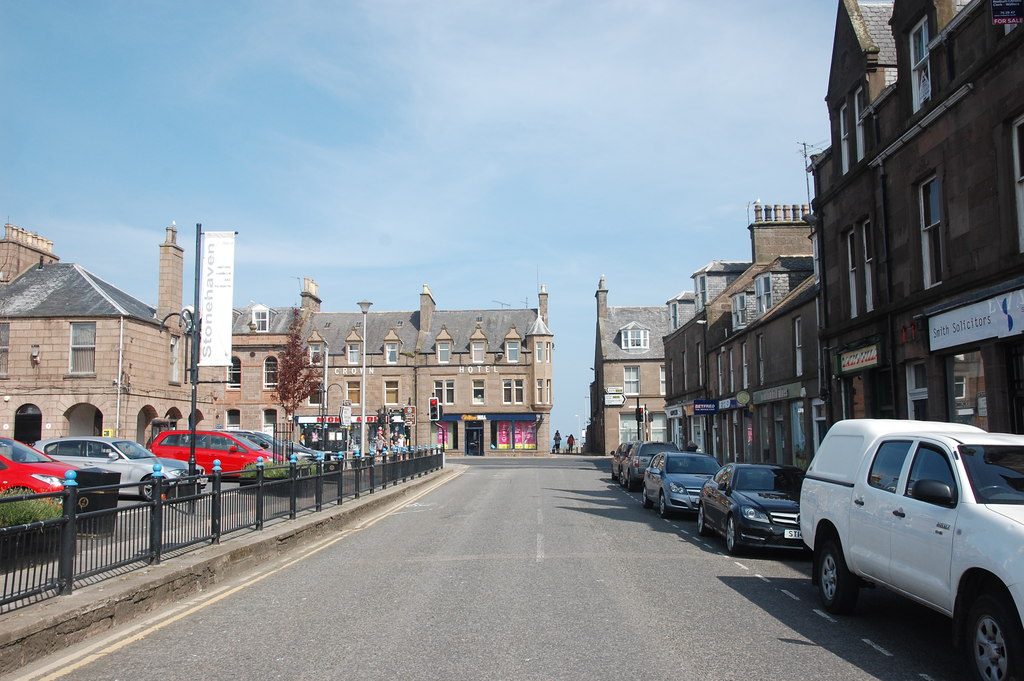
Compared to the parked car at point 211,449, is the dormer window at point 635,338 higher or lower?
higher

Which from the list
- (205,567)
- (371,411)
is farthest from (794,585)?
(371,411)

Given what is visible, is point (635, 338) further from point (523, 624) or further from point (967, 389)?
point (523, 624)

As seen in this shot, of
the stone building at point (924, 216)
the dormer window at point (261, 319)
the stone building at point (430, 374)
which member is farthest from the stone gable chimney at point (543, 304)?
the stone building at point (924, 216)

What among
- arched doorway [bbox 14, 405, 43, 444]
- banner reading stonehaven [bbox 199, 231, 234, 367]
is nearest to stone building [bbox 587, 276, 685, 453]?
arched doorway [bbox 14, 405, 43, 444]

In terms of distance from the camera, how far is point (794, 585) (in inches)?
407

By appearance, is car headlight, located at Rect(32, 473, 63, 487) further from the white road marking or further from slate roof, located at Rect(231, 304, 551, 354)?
slate roof, located at Rect(231, 304, 551, 354)

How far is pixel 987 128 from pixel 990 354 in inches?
148

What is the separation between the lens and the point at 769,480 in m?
Answer: 14.0

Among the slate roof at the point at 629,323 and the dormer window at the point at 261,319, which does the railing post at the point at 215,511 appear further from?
the dormer window at the point at 261,319

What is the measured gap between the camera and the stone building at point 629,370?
199 feet

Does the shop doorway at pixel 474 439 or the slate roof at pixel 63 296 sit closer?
the slate roof at pixel 63 296

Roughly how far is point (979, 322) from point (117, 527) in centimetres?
1328

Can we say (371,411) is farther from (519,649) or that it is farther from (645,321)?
(519,649)

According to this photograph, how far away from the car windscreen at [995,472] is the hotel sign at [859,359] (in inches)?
469
